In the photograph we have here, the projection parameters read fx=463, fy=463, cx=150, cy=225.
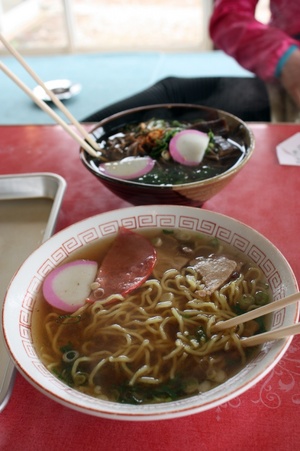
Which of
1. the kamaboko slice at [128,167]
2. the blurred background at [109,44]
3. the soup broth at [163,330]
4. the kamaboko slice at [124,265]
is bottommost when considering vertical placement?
the blurred background at [109,44]

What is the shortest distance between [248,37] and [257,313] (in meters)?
1.83

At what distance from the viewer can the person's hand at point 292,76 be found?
7.15 ft

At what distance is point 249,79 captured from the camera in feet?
8.52

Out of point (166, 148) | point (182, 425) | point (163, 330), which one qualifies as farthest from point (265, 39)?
point (182, 425)

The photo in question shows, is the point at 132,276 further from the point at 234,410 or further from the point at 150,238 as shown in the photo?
the point at 234,410

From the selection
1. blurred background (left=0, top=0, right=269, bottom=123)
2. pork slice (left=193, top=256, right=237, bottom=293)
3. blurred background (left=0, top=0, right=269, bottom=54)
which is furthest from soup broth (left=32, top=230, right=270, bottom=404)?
A: blurred background (left=0, top=0, right=269, bottom=54)

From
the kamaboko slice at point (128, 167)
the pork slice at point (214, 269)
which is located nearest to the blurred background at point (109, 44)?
the kamaboko slice at point (128, 167)

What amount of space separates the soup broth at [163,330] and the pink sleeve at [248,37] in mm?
1436

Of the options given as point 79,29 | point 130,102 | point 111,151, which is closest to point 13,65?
point 79,29

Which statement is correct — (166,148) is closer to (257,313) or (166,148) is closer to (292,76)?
(257,313)

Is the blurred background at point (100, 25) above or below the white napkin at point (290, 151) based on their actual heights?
below

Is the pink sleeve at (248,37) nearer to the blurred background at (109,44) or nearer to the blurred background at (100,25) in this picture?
the blurred background at (109,44)

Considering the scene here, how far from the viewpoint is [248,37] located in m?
2.32

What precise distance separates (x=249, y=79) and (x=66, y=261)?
6.17 feet
